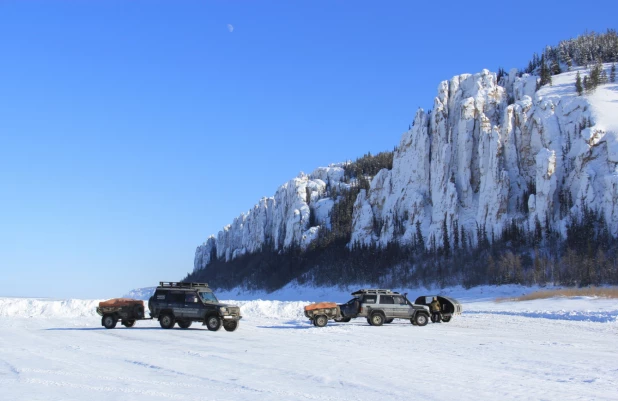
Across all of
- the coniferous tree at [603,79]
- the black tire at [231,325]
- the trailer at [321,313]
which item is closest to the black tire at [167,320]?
the black tire at [231,325]

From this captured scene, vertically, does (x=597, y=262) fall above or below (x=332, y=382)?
above

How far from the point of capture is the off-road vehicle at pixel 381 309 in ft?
109

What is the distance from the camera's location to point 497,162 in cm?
11362

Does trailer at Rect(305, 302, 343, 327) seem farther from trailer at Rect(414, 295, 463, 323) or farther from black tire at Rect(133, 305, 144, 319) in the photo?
black tire at Rect(133, 305, 144, 319)

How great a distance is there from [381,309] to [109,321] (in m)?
15.3

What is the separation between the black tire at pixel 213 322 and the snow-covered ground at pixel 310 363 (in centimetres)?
63

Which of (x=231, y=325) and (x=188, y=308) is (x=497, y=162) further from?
(x=188, y=308)

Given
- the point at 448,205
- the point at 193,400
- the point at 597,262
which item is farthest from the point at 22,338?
the point at 448,205

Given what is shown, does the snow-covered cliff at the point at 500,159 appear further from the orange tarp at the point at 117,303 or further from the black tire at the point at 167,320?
the orange tarp at the point at 117,303

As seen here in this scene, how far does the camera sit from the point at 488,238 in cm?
11069

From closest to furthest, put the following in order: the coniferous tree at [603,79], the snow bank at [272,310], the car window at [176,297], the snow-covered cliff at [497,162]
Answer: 1. the car window at [176,297]
2. the snow bank at [272,310]
3. the snow-covered cliff at [497,162]
4. the coniferous tree at [603,79]

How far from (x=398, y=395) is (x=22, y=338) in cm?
1925

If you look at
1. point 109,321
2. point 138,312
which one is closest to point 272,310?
point 138,312

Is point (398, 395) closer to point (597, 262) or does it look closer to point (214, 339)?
point (214, 339)
